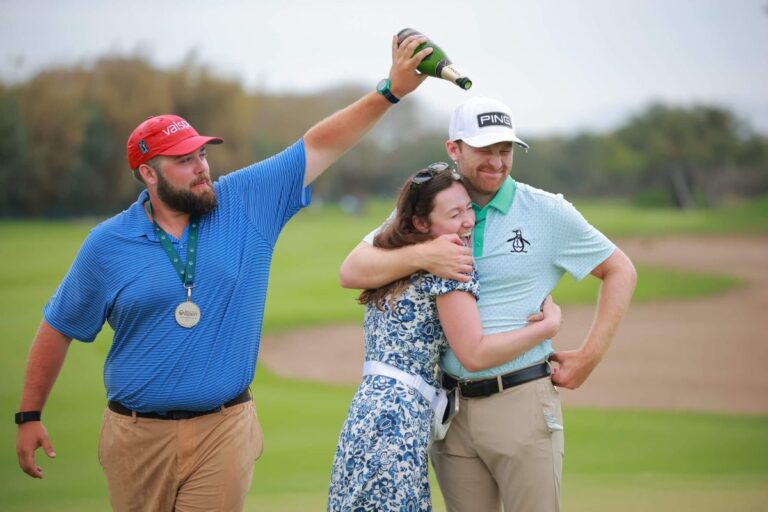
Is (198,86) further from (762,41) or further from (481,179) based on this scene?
(481,179)

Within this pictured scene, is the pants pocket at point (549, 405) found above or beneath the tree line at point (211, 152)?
beneath

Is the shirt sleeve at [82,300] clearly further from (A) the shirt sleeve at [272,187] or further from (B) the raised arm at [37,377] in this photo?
(A) the shirt sleeve at [272,187]

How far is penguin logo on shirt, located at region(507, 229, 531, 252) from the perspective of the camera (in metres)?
3.50

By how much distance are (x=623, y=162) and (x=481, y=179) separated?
57.6 meters

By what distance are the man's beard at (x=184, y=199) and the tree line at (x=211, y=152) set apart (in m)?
35.4

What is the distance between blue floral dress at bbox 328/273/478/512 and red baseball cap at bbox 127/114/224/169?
101cm

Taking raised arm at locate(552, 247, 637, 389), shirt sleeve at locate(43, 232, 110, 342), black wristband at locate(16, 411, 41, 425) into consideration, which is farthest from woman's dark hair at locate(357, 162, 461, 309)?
black wristband at locate(16, 411, 41, 425)

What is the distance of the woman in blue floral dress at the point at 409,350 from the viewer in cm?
310

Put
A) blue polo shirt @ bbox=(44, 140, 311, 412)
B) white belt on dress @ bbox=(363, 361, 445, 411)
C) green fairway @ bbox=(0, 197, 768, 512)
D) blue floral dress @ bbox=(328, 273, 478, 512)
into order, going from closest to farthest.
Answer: blue floral dress @ bbox=(328, 273, 478, 512) < white belt on dress @ bbox=(363, 361, 445, 411) < blue polo shirt @ bbox=(44, 140, 311, 412) < green fairway @ bbox=(0, 197, 768, 512)

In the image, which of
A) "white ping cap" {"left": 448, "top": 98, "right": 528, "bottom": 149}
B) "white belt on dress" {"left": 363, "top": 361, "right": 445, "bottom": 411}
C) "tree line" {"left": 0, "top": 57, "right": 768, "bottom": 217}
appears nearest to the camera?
"white belt on dress" {"left": 363, "top": 361, "right": 445, "bottom": 411}

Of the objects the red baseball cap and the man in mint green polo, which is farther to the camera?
the red baseball cap

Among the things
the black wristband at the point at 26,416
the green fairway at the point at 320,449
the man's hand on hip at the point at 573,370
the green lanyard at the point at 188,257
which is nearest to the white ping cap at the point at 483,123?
the man's hand on hip at the point at 573,370

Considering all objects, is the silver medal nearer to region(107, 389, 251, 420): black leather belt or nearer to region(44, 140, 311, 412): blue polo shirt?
region(44, 140, 311, 412): blue polo shirt

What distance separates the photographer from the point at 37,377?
12.1 feet
